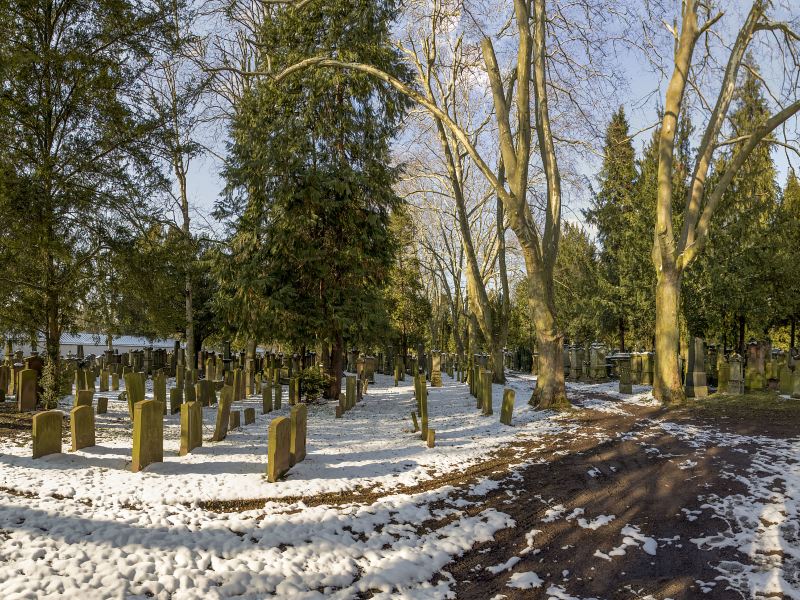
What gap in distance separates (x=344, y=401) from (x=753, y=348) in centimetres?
1036

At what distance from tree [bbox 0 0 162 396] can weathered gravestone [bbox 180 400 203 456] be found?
3.99 meters

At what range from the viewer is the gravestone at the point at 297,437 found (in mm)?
6047

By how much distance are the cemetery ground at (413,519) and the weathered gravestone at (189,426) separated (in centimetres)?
18

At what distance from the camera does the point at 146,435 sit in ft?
18.5

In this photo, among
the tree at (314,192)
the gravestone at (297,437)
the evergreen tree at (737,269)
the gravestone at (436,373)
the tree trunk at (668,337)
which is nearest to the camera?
the gravestone at (297,437)

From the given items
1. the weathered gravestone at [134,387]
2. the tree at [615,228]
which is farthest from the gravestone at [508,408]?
the tree at [615,228]

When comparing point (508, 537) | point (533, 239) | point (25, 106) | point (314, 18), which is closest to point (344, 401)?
point (533, 239)

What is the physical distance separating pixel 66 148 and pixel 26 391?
13.8ft

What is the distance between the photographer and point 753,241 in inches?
781

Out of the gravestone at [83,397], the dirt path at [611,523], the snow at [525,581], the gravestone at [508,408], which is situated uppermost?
the gravestone at [83,397]

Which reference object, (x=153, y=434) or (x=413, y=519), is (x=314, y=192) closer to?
(x=153, y=434)

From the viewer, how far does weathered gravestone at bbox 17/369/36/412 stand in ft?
28.4

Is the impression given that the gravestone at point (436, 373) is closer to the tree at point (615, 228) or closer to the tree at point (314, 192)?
the tree at point (314, 192)

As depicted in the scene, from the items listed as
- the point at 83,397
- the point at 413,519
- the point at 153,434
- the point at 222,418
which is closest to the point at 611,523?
the point at 413,519
